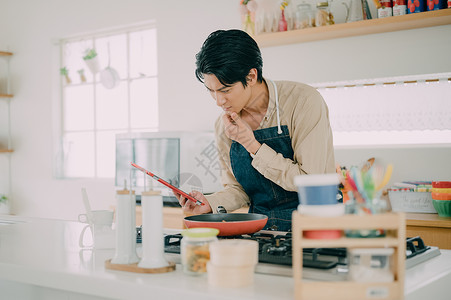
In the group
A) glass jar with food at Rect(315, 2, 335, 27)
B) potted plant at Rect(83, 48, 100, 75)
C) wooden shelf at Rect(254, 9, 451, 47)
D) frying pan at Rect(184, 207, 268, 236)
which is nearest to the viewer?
frying pan at Rect(184, 207, 268, 236)

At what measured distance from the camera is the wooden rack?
104 cm

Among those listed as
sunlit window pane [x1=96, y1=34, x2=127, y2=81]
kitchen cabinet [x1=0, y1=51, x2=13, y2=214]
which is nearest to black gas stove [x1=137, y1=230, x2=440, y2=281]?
sunlit window pane [x1=96, y1=34, x2=127, y2=81]

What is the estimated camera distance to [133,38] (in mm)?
4914

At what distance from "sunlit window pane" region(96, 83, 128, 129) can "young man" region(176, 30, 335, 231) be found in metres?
2.91

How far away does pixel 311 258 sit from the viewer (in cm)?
132

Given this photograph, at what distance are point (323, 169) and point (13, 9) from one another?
4.84 metres

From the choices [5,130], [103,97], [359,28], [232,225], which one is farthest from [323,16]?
[5,130]

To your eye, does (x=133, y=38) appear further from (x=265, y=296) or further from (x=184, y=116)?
(x=265, y=296)

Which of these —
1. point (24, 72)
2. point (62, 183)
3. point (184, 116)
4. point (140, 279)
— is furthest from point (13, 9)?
point (140, 279)

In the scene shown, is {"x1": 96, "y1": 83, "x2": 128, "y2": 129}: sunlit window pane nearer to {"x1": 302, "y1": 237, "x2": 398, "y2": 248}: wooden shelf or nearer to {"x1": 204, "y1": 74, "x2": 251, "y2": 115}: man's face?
{"x1": 204, "y1": 74, "x2": 251, "y2": 115}: man's face

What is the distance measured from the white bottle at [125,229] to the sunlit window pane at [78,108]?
401 centimetres

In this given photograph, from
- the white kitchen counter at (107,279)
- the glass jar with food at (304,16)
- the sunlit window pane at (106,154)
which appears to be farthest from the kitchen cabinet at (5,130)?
the white kitchen counter at (107,279)

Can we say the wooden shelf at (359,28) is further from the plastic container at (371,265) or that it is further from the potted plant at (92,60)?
the plastic container at (371,265)

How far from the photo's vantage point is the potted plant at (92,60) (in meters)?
4.96
